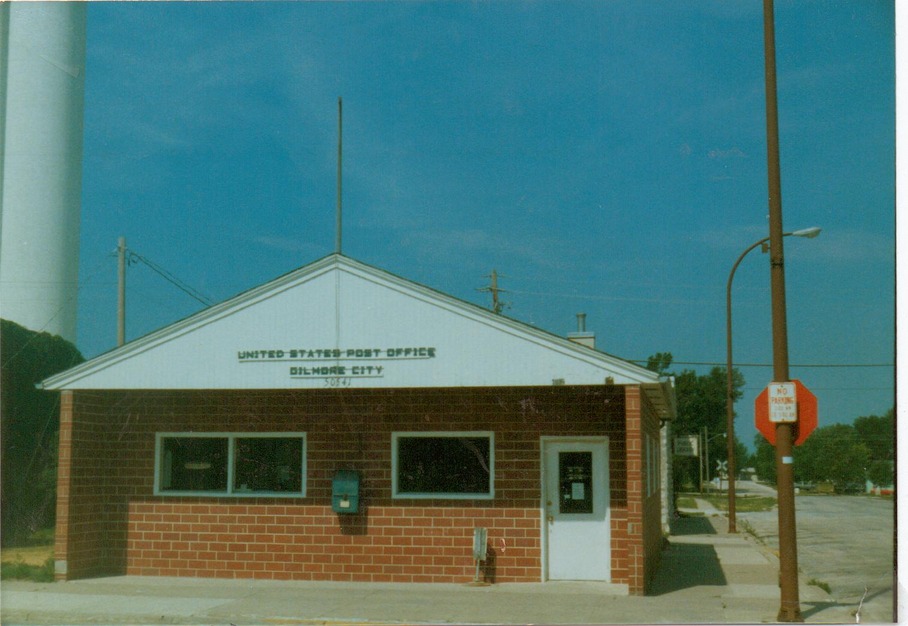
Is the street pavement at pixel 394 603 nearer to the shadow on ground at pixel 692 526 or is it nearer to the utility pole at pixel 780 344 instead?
the utility pole at pixel 780 344

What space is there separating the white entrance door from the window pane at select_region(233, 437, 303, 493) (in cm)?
408

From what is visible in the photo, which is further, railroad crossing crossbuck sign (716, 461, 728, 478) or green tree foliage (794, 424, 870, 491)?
railroad crossing crossbuck sign (716, 461, 728, 478)

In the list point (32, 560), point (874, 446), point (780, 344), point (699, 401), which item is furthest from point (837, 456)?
point (32, 560)

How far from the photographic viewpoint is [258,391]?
607 inches

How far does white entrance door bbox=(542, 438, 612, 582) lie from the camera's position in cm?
1434

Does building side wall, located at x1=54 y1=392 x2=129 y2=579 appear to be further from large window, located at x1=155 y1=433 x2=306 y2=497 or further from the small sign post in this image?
the small sign post

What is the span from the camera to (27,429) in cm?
2056

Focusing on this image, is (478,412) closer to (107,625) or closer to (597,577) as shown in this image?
(597,577)

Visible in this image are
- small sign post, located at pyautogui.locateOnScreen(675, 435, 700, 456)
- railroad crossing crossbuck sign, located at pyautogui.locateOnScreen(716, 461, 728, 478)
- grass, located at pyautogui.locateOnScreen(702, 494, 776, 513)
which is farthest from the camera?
railroad crossing crossbuck sign, located at pyautogui.locateOnScreen(716, 461, 728, 478)

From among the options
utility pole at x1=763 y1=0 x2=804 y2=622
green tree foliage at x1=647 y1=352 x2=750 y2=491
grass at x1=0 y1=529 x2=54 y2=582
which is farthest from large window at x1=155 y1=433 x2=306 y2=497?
green tree foliage at x1=647 y1=352 x2=750 y2=491

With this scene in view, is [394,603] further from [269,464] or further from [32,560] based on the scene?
[32,560]

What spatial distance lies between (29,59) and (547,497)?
1535cm

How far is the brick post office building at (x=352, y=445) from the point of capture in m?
13.6

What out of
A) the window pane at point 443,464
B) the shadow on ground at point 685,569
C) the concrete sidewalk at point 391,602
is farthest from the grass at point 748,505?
the window pane at point 443,464
